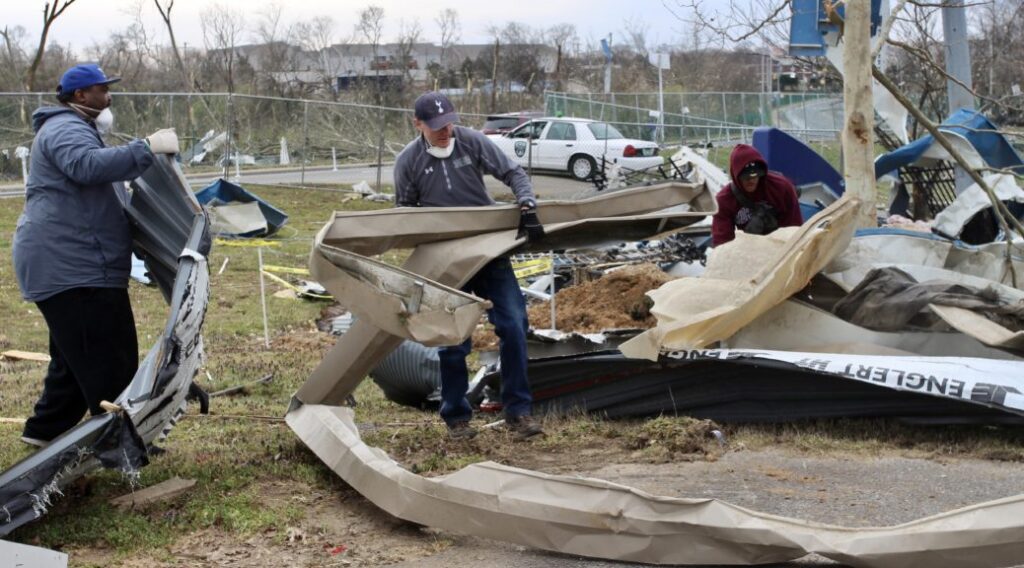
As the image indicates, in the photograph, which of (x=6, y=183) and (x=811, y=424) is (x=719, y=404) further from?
(x=6, y=183)

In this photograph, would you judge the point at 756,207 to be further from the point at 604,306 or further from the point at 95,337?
the point at 95,337

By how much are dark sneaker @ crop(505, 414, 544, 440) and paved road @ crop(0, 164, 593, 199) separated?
665 inches

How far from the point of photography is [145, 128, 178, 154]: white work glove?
16.1ft

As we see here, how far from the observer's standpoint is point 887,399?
570 centimetres

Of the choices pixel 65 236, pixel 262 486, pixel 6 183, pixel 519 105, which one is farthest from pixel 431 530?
pixel 519 105

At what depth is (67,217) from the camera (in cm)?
499

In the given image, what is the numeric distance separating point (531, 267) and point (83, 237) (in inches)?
354

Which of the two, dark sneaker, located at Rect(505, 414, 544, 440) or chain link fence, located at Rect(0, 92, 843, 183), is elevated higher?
chain link fence, located at Rect(0, 92, 843, 183)

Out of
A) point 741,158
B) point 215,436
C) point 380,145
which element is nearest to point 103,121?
point 215,436

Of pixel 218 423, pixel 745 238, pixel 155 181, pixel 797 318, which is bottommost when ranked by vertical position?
pixel 218 423

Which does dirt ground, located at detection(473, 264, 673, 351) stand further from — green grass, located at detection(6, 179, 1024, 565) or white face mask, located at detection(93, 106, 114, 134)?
white face mask, located at detection(93, 106, 114, 134)

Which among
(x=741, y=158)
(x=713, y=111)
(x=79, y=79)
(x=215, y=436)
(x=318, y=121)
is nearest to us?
(x=79, y=79)

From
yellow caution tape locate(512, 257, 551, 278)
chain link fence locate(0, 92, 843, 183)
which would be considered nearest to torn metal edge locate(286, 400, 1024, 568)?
yellow caution tape locate(512, 257, 551, 278)

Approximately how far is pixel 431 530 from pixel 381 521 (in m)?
0.26
